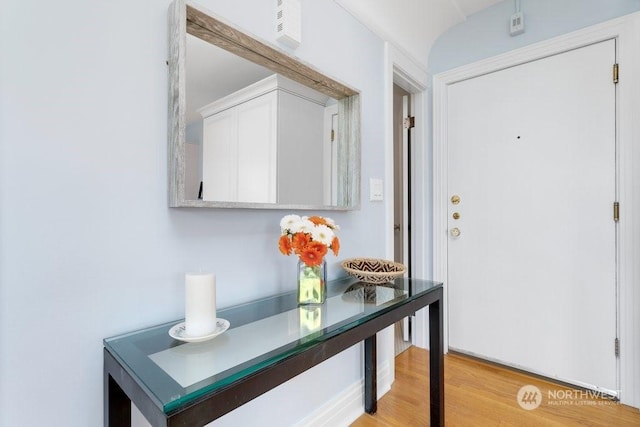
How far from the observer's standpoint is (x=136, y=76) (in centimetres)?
83

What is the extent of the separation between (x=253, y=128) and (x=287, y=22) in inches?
16.8

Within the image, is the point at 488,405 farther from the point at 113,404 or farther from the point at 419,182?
the point at 113,404

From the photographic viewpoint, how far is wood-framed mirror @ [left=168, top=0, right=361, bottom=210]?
0.88 metres

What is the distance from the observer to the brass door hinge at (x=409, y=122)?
7.59 ft

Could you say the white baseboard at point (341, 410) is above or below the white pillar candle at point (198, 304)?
below

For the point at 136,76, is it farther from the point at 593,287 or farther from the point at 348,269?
the point at 593,287

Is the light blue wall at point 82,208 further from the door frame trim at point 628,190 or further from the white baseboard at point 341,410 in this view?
the door frame trim at point 628,190

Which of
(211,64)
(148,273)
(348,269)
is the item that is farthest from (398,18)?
(148,273)

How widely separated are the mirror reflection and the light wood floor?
44.4 inches

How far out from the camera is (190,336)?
2.49ft

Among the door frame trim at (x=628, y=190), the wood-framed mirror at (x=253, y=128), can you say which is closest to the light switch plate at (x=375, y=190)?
the wood-framed mirror at (x=253, y=128)

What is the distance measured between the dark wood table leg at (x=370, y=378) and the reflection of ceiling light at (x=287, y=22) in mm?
1422

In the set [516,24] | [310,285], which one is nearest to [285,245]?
[310,285]

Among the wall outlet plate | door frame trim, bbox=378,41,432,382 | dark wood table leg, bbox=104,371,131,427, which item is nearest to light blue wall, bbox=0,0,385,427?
dark wood table leg, bbox=104,371,131,427
